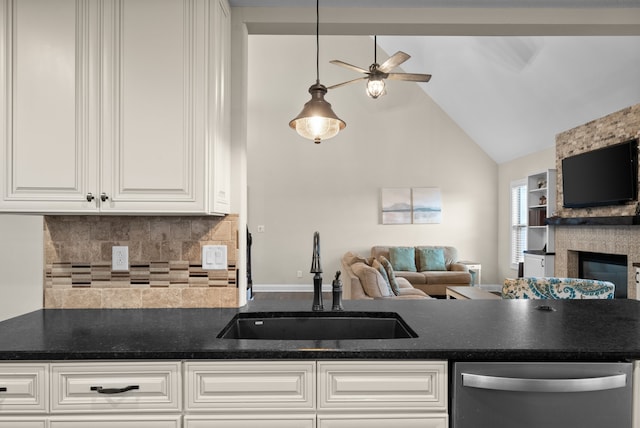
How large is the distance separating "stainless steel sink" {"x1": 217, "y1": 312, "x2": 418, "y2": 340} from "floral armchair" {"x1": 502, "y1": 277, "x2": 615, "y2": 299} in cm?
139

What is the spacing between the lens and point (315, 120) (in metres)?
1.73

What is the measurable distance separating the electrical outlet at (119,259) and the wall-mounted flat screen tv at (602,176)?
15.4 feet

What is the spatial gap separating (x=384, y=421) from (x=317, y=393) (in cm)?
24

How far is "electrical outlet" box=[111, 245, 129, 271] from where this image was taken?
1.78 meters

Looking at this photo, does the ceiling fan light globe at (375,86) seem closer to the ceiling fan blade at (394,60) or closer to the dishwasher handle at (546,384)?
the ceiling fan blade at (394,60)

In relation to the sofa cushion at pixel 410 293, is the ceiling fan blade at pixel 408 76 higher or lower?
higher

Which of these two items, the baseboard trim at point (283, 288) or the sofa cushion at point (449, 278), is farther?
the baseboard trim at point (283, 288)

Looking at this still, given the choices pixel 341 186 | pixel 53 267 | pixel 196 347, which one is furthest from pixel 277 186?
pixel 196 347

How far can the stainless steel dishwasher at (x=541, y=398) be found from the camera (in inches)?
47.6

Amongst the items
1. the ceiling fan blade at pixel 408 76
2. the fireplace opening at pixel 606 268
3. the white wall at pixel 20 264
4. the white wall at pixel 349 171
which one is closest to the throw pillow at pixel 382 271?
the ceiling fan blade at pixel 408 76

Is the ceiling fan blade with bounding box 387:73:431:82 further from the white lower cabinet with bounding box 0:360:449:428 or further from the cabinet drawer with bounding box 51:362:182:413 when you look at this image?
the cabinet drawer with bounding box 51:362:182:413

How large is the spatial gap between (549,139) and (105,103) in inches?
226

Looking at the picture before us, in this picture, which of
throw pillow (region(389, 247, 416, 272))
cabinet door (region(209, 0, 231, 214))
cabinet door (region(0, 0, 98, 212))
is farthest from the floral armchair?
throw pillow (region(389, 247, 416, 272))

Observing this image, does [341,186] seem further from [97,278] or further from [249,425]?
[249,425]
